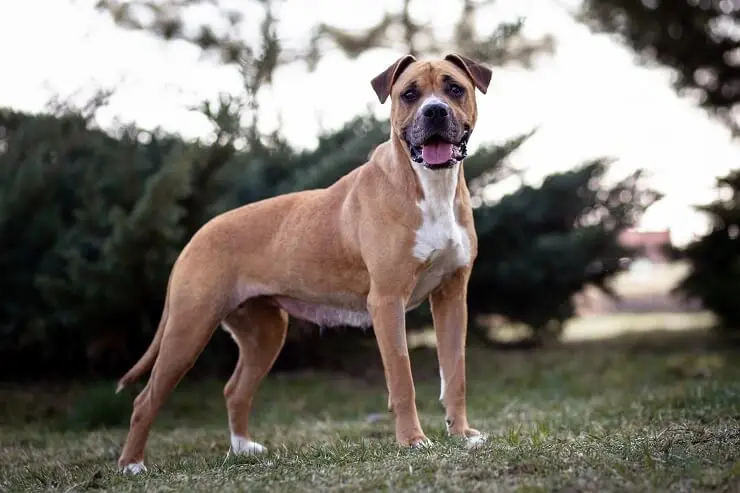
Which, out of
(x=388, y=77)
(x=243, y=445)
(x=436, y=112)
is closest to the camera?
(x=436, y=112)

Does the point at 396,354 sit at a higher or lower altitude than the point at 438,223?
lower

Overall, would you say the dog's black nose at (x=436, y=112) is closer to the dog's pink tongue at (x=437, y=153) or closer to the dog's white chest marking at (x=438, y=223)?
the dog's pink tongue at (x=437, y=153)

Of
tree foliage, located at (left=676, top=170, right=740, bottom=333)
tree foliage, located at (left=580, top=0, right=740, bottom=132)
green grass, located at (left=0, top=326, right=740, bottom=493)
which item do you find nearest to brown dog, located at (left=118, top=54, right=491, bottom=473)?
green grass, located at (left=0, top=326, right=740, bottom=493)

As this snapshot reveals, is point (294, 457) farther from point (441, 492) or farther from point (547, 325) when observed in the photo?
point (547, 325)

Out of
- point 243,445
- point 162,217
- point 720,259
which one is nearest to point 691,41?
point 720,259

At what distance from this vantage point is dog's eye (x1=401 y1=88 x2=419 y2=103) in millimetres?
4961

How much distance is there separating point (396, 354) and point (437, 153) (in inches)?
43.0

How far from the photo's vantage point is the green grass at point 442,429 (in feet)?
12.0

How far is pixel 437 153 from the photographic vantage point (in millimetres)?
4812

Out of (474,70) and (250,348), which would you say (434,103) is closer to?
(474,70)

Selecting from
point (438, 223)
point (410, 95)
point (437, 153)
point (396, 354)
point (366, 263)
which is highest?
point (410, 95)

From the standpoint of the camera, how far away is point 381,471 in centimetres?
383

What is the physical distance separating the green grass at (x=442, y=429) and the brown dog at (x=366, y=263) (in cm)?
40

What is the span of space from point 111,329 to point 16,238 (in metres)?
1.33
